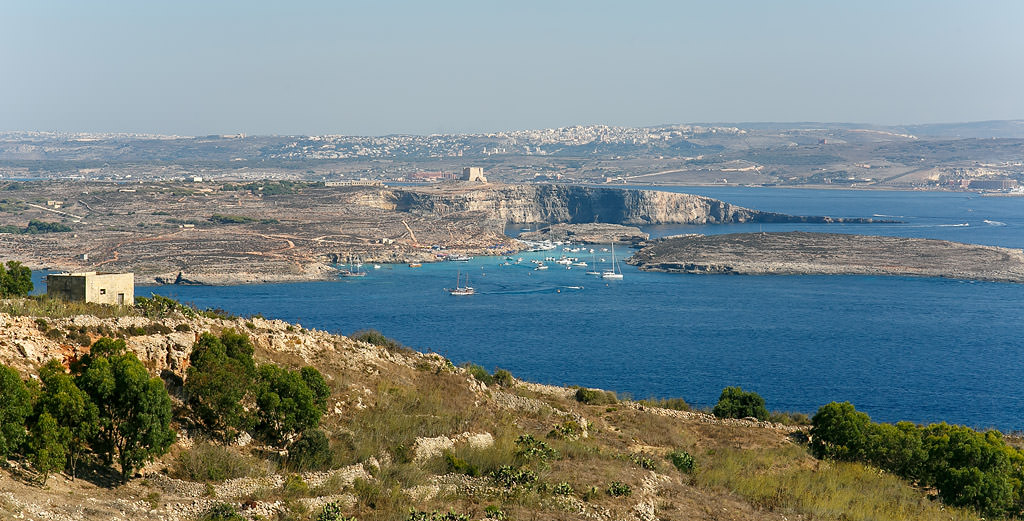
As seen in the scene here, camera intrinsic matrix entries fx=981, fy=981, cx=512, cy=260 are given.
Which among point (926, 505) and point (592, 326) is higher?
point (926, 505)

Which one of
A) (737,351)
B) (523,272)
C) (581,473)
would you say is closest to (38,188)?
(523,272)

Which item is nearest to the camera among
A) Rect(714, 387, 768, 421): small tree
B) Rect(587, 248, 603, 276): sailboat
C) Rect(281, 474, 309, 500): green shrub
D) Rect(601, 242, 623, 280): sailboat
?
Rect(281, 474, 309, 500): green shrub

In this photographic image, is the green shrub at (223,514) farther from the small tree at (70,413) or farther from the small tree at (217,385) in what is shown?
the small tree at (217,385)

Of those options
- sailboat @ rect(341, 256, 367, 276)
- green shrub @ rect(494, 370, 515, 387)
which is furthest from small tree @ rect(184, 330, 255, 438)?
sailboat @ rect(341, 256, 367, 276)

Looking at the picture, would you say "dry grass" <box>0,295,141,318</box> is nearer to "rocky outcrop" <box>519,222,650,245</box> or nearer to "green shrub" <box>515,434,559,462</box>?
"green shrub" <box>515,434,559,462</box>

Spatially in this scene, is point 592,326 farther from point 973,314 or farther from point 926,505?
point 926,505

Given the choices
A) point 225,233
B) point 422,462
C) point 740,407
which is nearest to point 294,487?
point 422,462

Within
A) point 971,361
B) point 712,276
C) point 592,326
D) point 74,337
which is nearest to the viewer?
point 74,337

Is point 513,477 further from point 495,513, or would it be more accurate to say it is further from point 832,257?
point 832,257
